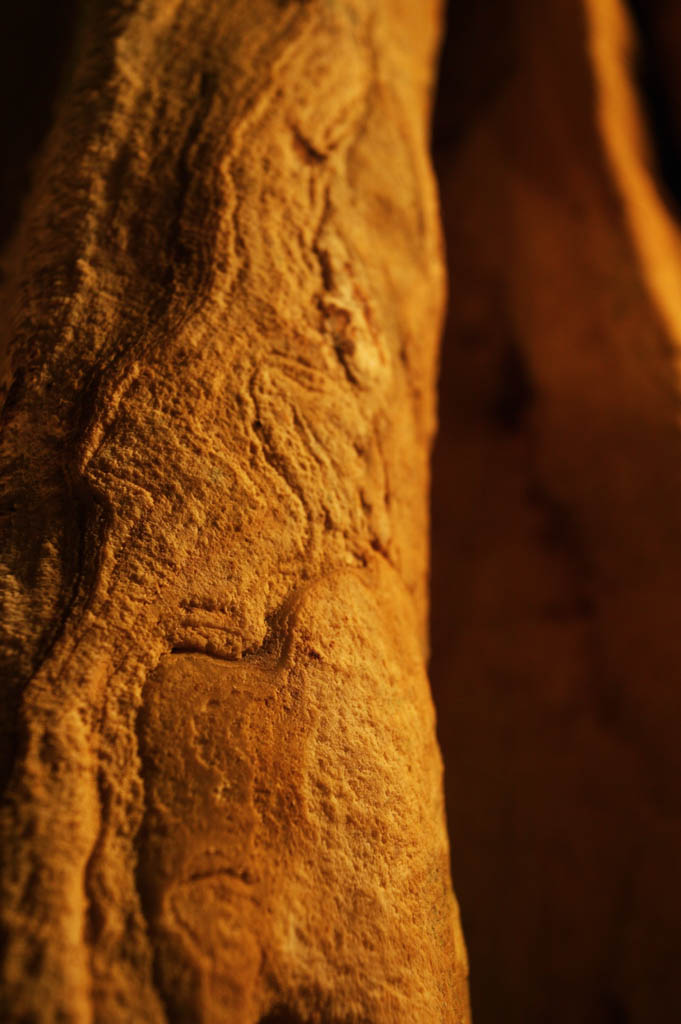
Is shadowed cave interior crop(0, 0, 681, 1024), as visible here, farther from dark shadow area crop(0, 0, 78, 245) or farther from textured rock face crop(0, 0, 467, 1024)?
textured rock face crop(0, 0, 467, 1024)

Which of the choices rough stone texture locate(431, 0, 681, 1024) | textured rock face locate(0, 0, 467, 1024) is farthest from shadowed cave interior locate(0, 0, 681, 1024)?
textured rock face locate(0, 0, 467, 1024)

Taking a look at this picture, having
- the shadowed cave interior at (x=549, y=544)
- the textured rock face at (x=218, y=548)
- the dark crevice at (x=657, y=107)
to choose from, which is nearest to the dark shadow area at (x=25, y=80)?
the shadowed cave interior at (x=549, y=544)

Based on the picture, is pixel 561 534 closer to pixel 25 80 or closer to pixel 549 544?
pixel 549 544

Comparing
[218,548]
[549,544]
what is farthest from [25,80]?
[549,544]

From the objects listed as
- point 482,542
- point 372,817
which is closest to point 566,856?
point 482,542

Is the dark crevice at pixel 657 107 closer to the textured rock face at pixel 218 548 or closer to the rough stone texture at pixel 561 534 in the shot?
the rough stone texture at pixel 561 534

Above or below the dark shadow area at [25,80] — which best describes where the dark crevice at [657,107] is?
above
